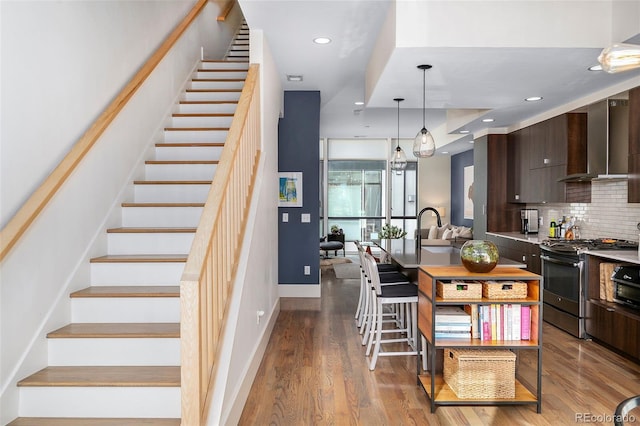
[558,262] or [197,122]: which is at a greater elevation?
[197,122]

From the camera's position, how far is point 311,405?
3131 millimetres

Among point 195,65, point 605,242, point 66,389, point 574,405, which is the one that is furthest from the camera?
point 195,65

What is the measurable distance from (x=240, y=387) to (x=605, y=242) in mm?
3929

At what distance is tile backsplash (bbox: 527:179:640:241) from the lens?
4828mm

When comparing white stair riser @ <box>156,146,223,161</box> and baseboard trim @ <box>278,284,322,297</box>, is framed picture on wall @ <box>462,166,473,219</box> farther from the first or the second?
white stair riser @ <box>156,146,223,161</box>

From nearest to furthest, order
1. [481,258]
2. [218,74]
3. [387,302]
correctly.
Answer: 1. [481,258]
2. [387,302]
3. [218,74]

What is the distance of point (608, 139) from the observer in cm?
477

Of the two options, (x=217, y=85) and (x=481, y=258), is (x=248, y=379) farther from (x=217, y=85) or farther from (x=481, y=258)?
(x=217, y=85)

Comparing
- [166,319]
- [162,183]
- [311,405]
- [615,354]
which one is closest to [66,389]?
[166,319]

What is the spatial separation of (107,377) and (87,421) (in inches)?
8.7

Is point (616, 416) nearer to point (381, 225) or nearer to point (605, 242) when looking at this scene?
point (605, 242)

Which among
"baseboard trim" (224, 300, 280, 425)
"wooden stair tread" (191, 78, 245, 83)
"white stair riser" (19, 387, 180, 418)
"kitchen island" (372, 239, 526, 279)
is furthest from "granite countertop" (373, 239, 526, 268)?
"wooden stair tread" (191, 78, 245, 83)

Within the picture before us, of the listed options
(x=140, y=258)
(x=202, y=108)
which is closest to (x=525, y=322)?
(x=140, y=258)

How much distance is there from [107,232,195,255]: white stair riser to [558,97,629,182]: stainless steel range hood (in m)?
4.12
